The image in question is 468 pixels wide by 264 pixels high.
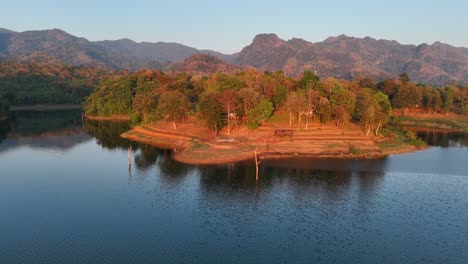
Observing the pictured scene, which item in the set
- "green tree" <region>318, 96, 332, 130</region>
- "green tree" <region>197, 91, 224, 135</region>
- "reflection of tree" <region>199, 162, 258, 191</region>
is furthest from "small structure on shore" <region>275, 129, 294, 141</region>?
"reflection of tree" <region>199, 162, 258, 191</region>

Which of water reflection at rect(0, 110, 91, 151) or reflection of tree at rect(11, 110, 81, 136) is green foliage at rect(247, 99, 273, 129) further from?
reflection of tree at rect(11, 110, 81, 136)

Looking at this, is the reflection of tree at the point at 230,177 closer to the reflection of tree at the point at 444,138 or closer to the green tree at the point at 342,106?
the green tree at the point at 342,106

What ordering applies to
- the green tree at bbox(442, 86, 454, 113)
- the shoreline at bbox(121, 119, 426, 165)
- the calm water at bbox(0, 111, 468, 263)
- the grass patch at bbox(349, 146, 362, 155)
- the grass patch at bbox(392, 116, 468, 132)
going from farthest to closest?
the green tree at bbox(442, 86, 454, 113) < the grass patch at bbox(392, 116, 468, 132) < the grass patch at bbox(349, 146, 362, 155) < the shoreline at bbox(121, 119, 426, 165) < the calm water at bbox(0, 111, 468, 263)

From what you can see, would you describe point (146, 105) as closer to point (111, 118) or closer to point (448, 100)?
point (111, 118)

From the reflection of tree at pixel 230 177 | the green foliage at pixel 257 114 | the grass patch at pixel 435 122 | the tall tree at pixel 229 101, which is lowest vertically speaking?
the reflection of tree at pixel 230 177

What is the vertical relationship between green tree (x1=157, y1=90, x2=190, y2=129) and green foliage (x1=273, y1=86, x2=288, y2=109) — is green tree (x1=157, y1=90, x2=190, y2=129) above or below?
below

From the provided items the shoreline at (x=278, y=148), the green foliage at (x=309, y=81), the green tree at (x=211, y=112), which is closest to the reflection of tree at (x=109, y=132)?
the shoreline at (x=278, y=148)

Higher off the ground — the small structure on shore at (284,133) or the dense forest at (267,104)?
the dense forest at (267,104)

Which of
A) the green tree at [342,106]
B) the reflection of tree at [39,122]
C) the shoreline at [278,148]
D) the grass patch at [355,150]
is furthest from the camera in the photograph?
the reflection of tree at [39,122]
